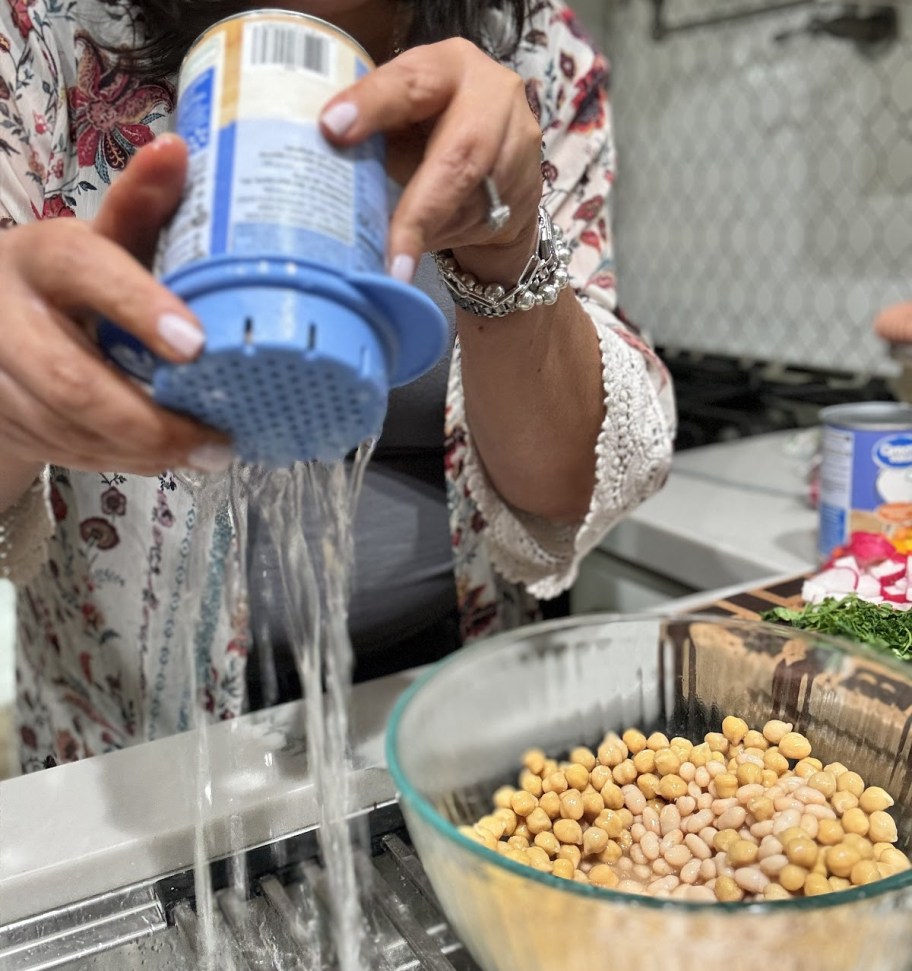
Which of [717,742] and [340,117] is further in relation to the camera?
[717,742]

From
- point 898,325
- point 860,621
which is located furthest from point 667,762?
point 898,325

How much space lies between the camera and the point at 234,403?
0.99 feet

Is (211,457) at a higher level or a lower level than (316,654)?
higher

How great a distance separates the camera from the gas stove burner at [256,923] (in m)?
0.46

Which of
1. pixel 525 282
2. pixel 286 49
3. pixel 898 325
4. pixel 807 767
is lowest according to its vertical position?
pixel 807 767

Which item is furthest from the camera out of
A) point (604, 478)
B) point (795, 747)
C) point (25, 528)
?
point (604, 478)

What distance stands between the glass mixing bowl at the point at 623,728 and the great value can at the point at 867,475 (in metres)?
0.35

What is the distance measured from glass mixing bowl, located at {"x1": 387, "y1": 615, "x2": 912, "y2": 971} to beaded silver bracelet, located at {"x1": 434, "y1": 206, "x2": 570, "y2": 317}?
19 cm

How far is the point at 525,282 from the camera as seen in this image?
0.53m

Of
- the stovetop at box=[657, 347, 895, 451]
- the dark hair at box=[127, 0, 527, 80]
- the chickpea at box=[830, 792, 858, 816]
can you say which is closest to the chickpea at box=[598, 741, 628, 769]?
the chickpea at box=[830, 792, 858, 816]

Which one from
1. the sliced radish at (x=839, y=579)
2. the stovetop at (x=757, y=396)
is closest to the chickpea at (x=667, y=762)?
the sliced radish at (x=839, y=579)

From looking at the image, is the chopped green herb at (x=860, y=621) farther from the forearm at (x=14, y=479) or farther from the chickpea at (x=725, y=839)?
the forearm at (x=14, y=479)

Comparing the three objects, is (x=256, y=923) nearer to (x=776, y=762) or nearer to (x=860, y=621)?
(x=776, y=762)

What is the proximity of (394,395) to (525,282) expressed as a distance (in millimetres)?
190
